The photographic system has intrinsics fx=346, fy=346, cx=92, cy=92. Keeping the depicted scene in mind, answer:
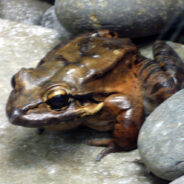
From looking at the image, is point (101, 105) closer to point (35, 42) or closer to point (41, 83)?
point (41, 83)

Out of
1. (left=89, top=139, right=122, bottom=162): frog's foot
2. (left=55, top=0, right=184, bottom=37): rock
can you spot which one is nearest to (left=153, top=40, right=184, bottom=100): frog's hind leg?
(left=55, top=0, right=184, bottom=37): rock

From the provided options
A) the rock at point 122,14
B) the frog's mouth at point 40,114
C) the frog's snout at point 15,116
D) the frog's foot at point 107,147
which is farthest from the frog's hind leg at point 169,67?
the frog's snout at point 15,116

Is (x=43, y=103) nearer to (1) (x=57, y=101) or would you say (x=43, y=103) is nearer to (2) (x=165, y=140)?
(1) (x=57, y=101)

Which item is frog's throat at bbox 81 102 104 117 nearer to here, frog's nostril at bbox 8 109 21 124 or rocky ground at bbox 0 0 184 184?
rocky ground at bbox 0 0 184 184

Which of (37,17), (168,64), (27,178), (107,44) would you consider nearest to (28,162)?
(27,178)

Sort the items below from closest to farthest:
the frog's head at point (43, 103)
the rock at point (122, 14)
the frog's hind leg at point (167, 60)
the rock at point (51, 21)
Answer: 1. the frog's head at point (43, 103)
2. the frog's hind leg at point (167, 60)
3. the rock at point (122, 14)
4. the rock at point (51, 21)

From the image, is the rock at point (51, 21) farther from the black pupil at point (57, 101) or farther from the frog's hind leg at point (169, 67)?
the black pupil at point (57, 101)

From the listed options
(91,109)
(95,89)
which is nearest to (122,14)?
(95,89)
